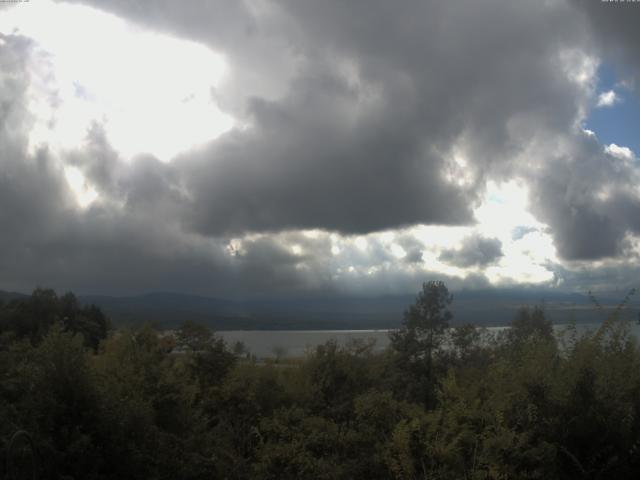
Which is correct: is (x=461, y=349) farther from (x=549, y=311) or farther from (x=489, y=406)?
(x=489, y=406)

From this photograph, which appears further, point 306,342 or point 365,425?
point 306,342

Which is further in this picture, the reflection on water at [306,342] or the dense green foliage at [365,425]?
the reflection on water at [306,342]

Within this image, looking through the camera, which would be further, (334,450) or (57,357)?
(334,450)

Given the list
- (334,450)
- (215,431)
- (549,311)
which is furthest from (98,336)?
(334,450)

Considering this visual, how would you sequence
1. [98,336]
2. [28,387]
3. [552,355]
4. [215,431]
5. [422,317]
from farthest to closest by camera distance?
[98,336] → [422,317] → [215,431] → [552,355] → [28,387]

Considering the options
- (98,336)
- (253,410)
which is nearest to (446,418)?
(253,410)

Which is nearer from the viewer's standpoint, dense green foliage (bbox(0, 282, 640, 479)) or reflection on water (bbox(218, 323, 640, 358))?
dense green foliage (bbox(0, 282, 640, 479))

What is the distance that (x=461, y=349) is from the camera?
34312mm

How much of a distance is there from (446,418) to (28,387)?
7.65 meters

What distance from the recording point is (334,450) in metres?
12.4

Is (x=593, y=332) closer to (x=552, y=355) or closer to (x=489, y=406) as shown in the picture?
(x=552, y=355)

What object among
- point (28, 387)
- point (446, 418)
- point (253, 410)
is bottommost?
point (253, 410)

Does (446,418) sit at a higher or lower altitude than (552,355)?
lower

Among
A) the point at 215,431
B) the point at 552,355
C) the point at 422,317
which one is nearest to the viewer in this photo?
the point at 552,355
